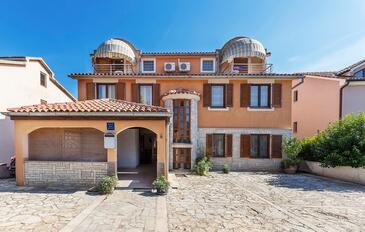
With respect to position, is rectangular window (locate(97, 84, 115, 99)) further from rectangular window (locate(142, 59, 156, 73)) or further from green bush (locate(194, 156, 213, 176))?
green bush (locate(194, 156, 213, 176))

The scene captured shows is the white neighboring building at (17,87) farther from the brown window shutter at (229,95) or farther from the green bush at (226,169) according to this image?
the brown window shutter at (229,95)

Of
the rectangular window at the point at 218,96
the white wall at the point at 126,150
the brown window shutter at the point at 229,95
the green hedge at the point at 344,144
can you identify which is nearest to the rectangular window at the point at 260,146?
the green hedge at the point at 344,144

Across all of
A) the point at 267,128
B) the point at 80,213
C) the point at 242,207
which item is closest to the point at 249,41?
the point at 267,128

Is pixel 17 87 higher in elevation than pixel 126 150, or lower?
higher

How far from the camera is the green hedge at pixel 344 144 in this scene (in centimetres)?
971

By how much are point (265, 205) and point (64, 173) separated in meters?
8.96

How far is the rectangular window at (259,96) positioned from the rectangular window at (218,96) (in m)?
2.18

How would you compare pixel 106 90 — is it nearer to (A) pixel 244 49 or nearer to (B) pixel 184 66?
(B) pixel 184 66

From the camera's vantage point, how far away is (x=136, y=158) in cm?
1279

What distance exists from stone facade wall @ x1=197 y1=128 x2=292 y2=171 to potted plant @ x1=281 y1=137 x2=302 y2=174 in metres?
0.64

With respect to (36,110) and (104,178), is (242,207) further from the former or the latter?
(36,110)

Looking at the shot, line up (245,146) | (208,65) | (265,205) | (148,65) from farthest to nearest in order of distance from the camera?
(148,65)
(208,65)
(245,146)
(265,205)

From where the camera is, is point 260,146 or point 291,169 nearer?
point 291,169

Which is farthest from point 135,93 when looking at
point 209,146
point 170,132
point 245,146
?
point 245,146
